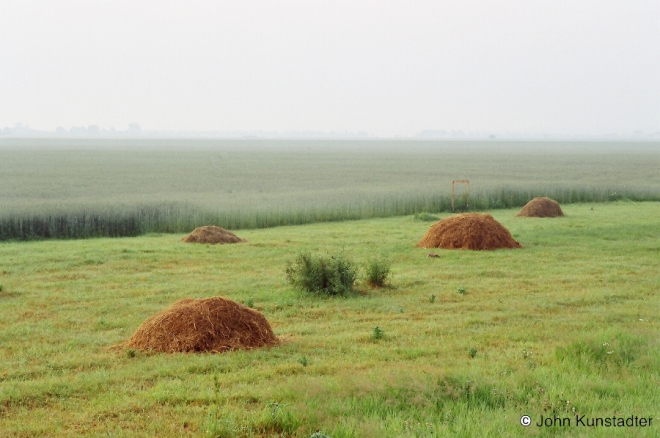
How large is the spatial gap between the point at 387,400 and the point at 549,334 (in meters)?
3.92

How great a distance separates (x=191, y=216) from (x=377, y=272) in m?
12.8

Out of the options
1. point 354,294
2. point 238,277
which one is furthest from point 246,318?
point 238,277

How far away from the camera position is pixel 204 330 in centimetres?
868

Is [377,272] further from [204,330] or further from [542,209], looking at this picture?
[542,209]

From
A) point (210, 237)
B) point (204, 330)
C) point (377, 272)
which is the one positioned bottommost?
point (210, 237)

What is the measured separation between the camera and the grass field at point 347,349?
20.2ft

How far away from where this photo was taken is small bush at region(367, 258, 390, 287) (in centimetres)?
1301

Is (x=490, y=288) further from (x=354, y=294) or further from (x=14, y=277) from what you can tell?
(x=14, y=277)

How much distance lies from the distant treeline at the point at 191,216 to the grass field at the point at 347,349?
503 centimetres

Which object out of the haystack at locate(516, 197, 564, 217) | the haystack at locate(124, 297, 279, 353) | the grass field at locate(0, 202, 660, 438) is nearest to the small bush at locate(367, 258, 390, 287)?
the grass field at locate(0, 202, 660, 438)

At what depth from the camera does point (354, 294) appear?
12.4 m

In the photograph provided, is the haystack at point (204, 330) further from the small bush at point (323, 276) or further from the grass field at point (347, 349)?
the small bush at point (323, 276)

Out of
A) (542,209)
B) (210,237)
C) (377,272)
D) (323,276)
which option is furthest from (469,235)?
(542,209)

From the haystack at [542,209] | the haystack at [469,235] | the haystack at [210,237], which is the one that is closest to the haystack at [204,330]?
the haystack at [469,235]
